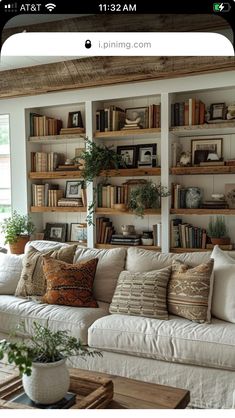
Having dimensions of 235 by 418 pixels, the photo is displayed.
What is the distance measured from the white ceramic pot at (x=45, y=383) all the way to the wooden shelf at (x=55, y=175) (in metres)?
2.80

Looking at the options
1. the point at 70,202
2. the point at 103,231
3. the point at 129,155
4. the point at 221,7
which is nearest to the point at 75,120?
the point at 129,155

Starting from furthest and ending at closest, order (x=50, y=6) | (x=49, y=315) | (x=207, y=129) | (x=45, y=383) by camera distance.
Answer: (x=207, y=129) < (x=49, y=315) < (x=45, y=383) < (x=50, y=6)

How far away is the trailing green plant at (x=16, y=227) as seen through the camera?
13.6ft

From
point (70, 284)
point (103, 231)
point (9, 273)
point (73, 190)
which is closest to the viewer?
A: point (70, 284)

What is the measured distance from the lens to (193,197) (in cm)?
371

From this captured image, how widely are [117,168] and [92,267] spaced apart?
56.5 inches

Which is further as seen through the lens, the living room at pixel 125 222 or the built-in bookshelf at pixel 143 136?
the built-in bookshelf at pixel 143 136

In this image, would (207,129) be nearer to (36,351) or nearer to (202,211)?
(202,211)

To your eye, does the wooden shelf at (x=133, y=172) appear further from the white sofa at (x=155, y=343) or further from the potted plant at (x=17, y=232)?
the white sofa at (x=155, y=343)

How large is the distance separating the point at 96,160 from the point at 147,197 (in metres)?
0.62

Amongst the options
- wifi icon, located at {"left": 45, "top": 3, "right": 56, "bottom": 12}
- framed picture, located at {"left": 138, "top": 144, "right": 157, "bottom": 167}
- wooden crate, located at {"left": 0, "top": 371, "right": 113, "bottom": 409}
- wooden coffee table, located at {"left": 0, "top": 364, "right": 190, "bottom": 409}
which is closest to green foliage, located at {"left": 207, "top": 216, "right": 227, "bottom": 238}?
framed picture, located at {"left": 138, "top": 144, "right": 157, "bottom": 167}

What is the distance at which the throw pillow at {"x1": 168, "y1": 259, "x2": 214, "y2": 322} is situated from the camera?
2307 millimetres

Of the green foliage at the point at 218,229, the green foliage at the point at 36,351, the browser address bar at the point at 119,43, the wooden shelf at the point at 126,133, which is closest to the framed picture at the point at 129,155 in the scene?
the wooden shelf at the point at 126,133
